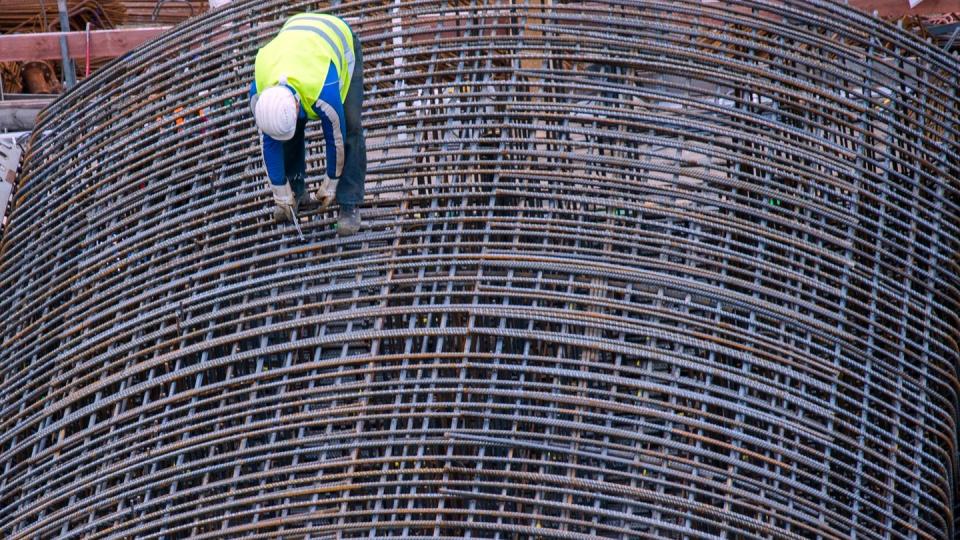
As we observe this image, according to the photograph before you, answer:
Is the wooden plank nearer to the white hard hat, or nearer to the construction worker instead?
the construction worker

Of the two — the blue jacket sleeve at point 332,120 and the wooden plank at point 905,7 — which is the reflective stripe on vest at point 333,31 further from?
the wooden plank at point 905,7

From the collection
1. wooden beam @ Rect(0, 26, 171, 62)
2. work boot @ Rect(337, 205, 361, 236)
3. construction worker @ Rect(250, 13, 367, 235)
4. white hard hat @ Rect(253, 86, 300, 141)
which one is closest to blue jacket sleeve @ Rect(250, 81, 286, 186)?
construction worker @ Rect(250, 13, 367, 235)

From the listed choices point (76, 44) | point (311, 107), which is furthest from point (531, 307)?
point (76, 44)

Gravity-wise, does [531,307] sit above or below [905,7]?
below

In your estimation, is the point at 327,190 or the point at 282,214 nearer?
the point at 327,190

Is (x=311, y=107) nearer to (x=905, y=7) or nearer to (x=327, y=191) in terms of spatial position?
(x=327, y=191)

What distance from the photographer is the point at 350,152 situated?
7035mm

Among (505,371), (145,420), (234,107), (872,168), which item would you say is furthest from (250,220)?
(872,168)

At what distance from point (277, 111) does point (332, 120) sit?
411 mm

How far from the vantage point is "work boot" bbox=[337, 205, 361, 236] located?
282 inches

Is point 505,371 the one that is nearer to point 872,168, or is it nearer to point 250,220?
point 250,220

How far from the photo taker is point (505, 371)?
22.7 ft

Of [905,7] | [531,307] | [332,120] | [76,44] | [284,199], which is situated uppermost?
[905,7]

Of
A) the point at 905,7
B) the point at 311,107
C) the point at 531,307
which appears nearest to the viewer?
the point at 311,107
